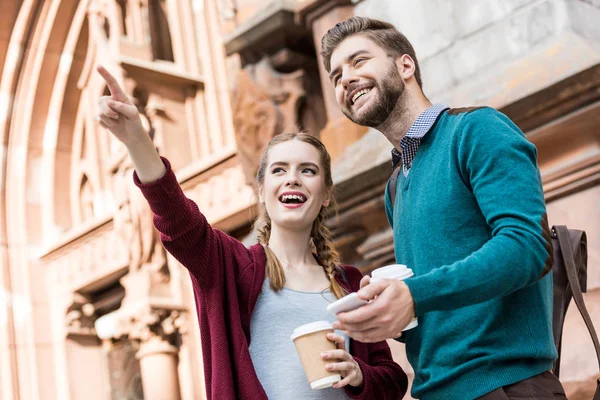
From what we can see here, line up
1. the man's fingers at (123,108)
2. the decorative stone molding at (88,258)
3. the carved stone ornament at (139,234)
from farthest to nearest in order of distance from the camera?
the decorative stone molding at (88,258), the carved stone ornament at (139,234), the man's fingers at (123,108)

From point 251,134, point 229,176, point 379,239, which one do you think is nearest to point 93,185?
point 229,176

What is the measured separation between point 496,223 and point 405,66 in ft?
1.45

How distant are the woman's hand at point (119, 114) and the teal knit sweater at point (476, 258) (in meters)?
0.48

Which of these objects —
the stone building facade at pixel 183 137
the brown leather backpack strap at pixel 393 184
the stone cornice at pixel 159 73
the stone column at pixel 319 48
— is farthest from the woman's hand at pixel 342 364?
the stone cornice at pixel 159 73

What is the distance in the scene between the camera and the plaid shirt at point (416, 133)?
1.45 meters

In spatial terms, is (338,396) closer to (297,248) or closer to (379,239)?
(297,248)

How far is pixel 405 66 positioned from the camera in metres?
1.56

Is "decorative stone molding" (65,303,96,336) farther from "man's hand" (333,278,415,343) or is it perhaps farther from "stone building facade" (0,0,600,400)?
"man's hand" (333,278,415,343)

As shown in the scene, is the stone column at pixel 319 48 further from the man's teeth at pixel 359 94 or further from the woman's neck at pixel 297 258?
the man's teeth at pixel 359 94

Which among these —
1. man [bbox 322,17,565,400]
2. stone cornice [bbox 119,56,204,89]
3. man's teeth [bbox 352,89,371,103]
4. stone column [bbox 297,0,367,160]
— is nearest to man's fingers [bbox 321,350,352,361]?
man [bbox 322,17,565,400]

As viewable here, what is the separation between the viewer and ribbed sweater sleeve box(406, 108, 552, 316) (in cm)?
117

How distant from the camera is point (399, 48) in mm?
1574

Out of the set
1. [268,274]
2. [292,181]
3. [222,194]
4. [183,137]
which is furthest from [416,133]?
[183,137]

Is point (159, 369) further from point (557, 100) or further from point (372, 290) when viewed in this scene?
point (372, 290)
